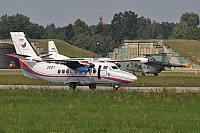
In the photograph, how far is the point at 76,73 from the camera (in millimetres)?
45812

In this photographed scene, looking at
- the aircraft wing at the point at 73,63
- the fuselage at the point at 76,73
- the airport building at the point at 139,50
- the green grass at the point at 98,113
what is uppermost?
the airport building at the point at 139,50

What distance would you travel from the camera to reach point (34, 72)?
4766 centimetres

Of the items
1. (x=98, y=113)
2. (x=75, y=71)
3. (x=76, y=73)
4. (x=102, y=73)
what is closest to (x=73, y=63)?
(x=75, y=71)

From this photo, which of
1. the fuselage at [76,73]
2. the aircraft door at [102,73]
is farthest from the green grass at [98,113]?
the aircraft door at [102,73]

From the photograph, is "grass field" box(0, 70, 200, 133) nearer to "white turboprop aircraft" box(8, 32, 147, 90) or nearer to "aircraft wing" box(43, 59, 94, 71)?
"white turboprop aircraft" box(8, 32, 147, 90)

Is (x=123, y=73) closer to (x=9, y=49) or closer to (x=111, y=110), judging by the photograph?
(x=111, y=110)

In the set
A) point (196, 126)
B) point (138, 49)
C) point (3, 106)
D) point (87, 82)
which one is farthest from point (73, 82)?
point (138, 49)

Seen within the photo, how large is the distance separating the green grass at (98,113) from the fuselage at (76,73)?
802 centimetres

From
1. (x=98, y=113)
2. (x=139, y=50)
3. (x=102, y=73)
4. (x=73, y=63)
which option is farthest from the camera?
(x=139, y=50)

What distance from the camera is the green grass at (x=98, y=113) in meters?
21.4

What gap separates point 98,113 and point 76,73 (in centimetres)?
2036

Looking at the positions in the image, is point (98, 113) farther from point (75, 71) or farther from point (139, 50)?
point (139, 50)

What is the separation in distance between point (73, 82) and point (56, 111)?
19641mm

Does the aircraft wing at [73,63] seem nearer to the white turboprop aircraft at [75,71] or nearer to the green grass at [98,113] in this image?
the white turboprop aircraft at [75,71]
